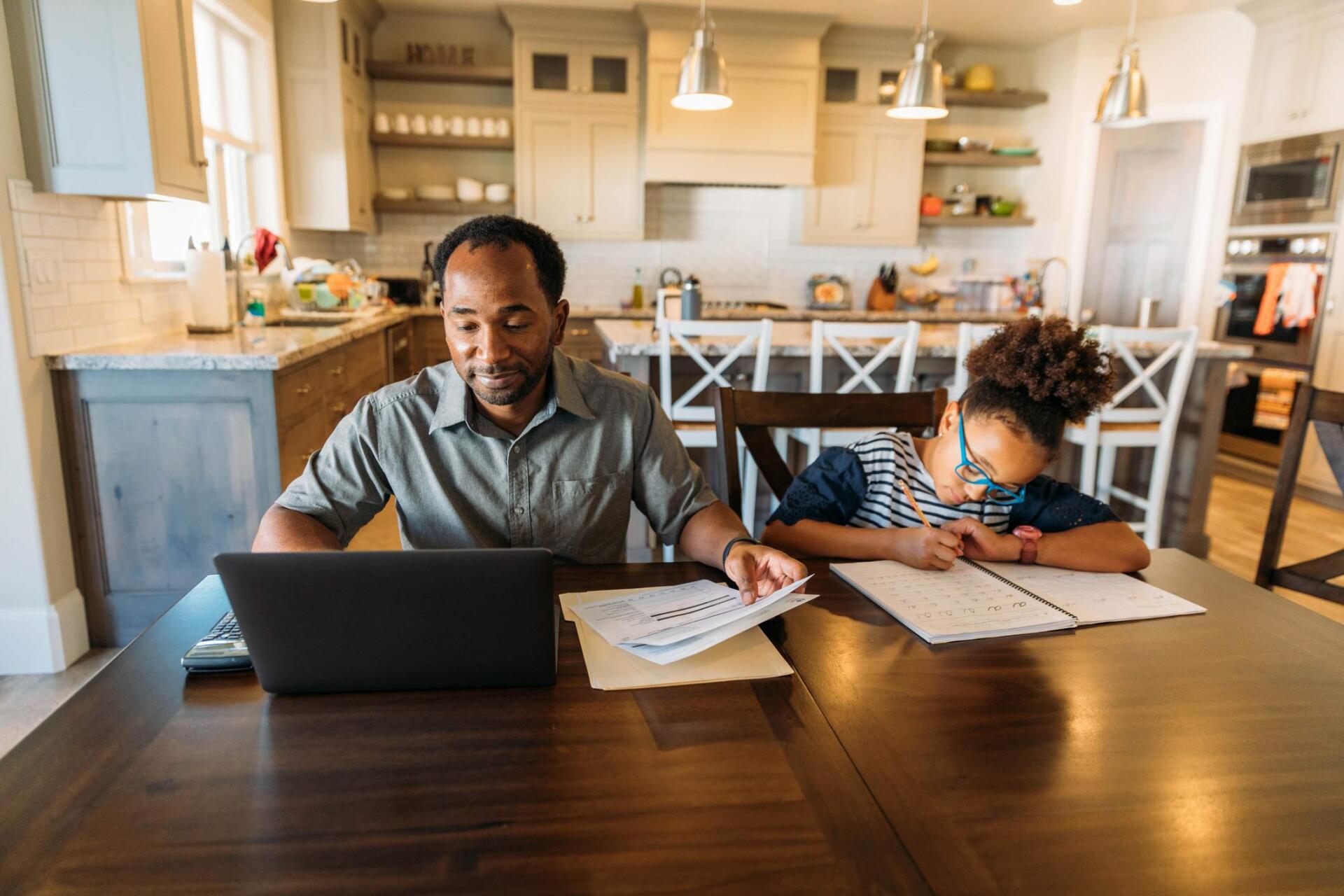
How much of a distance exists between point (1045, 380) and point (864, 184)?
4.67m

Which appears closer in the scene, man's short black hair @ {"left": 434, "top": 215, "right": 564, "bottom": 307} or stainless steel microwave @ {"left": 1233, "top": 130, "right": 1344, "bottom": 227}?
man's short black hair @ {"left": 434, "top": 215, "right": 564, "bottom": 307}

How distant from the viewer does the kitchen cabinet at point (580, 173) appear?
529cm

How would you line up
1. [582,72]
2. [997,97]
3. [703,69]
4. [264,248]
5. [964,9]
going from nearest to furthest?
[703,69] < [264,248] < [964,9] < [582,72] < [997,97]

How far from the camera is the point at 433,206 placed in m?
5.33

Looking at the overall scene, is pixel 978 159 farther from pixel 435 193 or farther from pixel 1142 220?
pixel 435 193

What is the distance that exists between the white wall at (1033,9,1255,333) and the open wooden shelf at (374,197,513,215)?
12.0 feet

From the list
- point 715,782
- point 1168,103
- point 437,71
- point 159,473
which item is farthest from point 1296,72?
point 159,473

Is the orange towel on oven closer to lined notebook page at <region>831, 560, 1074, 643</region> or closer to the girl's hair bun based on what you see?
the girl's hair bun

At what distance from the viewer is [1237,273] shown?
4.84 m

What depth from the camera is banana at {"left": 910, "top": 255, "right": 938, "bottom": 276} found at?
5934 millimetres

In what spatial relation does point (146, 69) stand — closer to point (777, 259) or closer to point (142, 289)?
point (142, 289)

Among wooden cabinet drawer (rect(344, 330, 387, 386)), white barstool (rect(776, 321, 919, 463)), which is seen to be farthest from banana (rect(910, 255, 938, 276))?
wooden cabinet drawer (rect(344, 330, 387, 386))

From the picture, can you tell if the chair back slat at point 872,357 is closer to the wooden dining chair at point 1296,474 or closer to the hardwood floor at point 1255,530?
the wooden dining chair at point 1296,474

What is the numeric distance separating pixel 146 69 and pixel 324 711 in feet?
7.54
